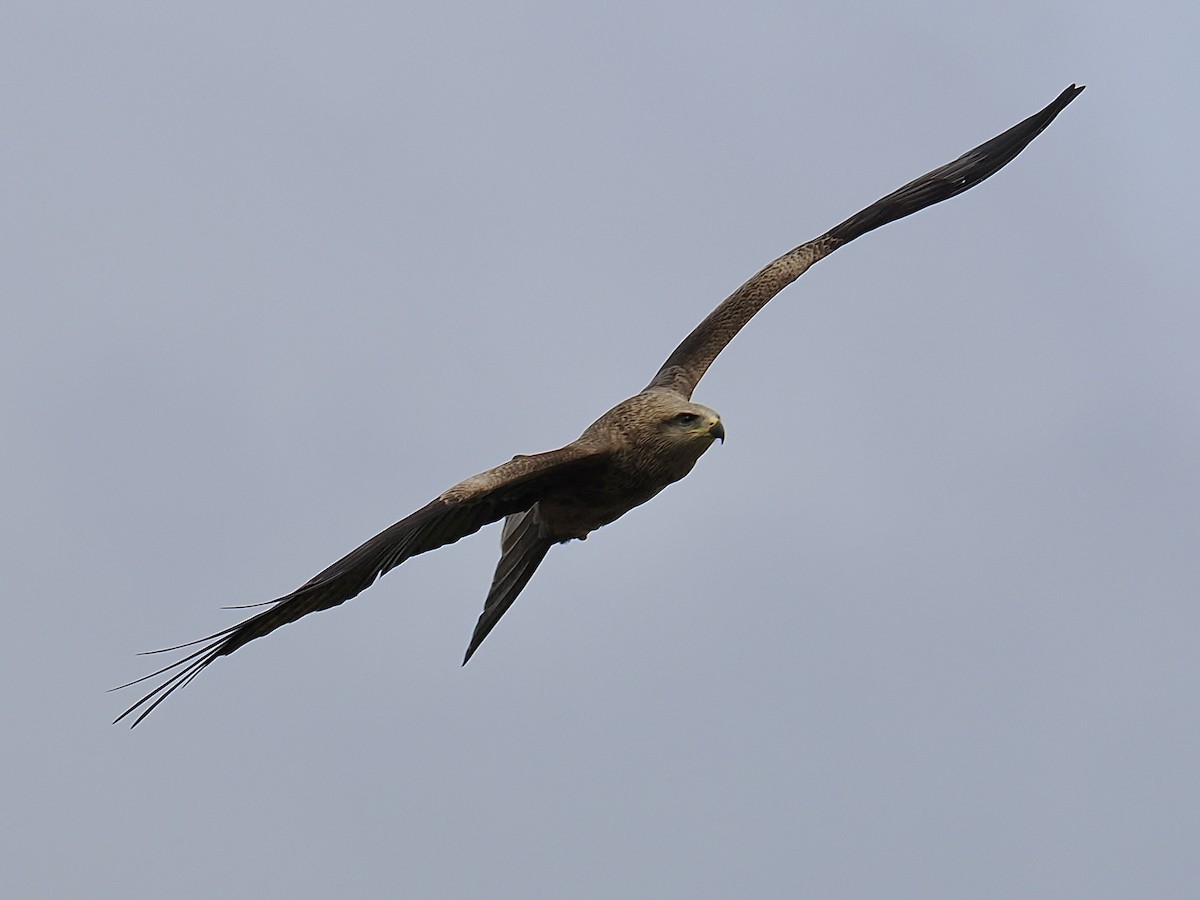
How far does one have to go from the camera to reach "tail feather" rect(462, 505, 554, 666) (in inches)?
527

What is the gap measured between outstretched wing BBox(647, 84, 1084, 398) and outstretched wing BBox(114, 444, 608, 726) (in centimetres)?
193

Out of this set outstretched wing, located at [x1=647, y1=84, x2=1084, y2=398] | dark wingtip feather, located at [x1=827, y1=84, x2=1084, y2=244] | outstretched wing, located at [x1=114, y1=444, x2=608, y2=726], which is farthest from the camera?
dark wingtip feather, located at [x1=827, y1=84, x2=1084, y2=244]

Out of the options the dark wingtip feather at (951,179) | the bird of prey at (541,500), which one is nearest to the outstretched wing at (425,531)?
the bird of prey at (541,500)

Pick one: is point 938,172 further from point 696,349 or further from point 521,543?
point 521,543

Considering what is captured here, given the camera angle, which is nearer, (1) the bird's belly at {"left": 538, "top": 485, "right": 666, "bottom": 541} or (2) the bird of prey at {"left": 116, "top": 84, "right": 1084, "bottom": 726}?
(2) the bird of prey at {"left": 116, "top": 84, "right": 1084, "bottom": 726}

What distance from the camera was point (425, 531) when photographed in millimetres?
11797

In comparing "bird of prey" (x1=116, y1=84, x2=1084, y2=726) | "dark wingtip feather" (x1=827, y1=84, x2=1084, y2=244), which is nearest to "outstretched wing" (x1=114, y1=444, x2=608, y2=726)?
"bird of prey" (x1=116, y1=84, x2=1084, y2=726)

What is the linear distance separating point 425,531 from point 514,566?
184cm

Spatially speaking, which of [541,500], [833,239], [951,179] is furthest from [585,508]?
[951,179]

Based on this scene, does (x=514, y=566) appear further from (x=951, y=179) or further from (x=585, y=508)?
(x=951, y=179)

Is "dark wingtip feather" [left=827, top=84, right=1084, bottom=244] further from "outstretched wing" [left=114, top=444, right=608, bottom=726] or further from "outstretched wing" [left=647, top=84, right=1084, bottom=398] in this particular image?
"outstretched wing" [left=114, top=444, right=608, bottom=726]

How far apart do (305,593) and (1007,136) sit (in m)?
8.15

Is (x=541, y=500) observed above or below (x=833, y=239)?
below

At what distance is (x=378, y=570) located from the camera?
11.6m
